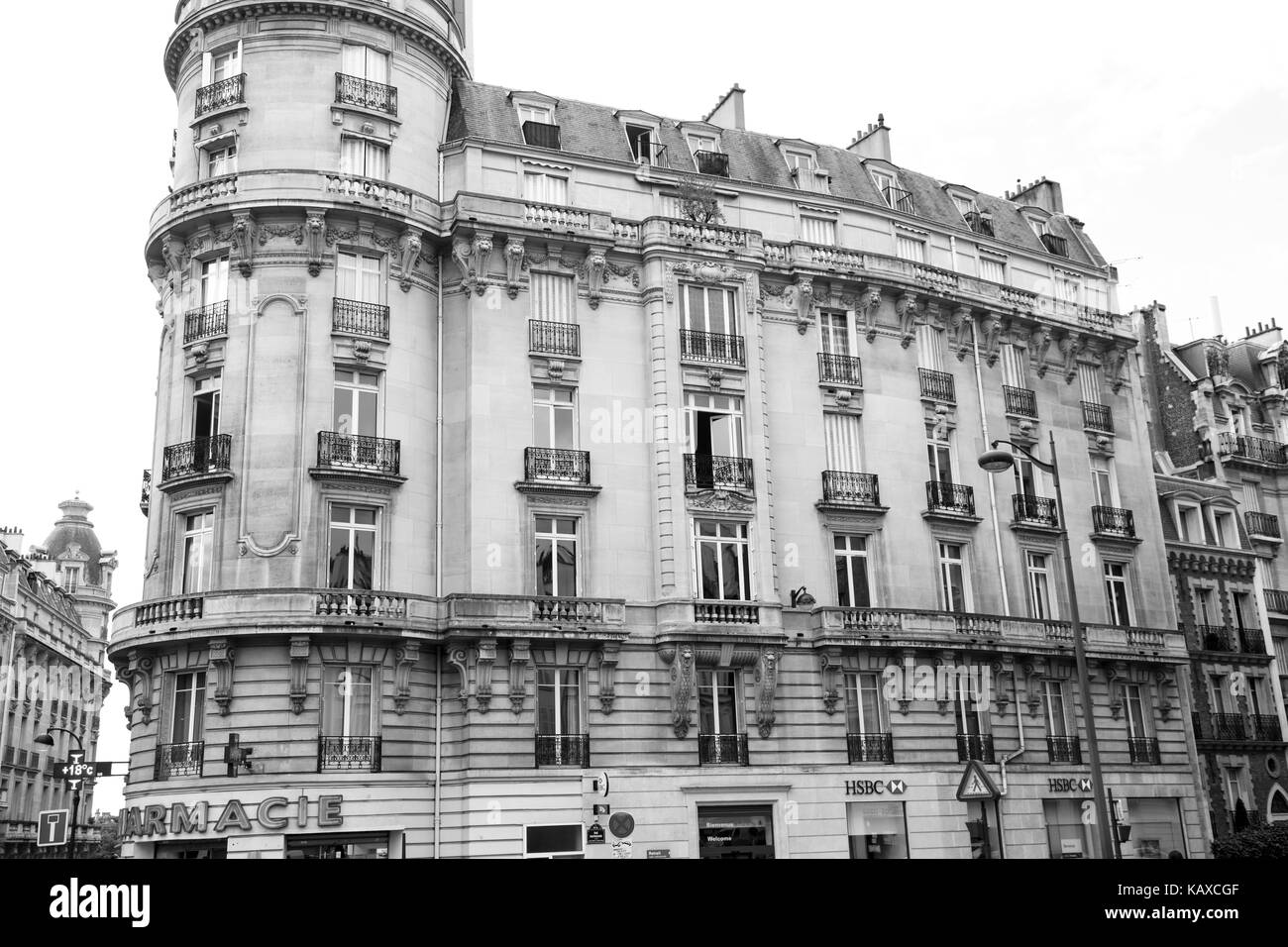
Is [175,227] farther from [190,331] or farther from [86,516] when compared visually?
[86,516]

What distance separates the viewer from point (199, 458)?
3306cm

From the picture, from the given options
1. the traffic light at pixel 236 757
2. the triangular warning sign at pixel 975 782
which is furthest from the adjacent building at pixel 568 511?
the triangular warning sign at pixel 975 782

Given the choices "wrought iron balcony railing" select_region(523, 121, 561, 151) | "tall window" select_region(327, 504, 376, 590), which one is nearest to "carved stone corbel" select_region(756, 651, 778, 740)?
"tall window" select_region(327, 504, 376, 590)

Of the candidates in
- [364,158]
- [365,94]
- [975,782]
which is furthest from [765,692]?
[365,94]

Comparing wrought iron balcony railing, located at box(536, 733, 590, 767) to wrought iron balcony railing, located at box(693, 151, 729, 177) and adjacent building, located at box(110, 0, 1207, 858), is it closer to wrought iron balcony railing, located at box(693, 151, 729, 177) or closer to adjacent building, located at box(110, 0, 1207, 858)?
adjacent building, located at box(110, 0, 1207, 858)

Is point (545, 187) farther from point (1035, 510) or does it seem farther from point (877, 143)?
point (1035, 510)

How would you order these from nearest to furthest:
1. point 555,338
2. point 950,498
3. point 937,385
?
point 555,338 → point 950,498 → point 937,385

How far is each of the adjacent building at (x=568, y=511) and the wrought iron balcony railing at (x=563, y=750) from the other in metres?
0.11

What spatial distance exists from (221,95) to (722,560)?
1972cm

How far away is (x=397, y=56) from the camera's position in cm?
3712

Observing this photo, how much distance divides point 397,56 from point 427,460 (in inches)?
489

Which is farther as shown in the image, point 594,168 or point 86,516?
point 86,516
